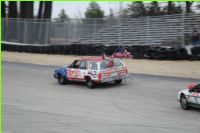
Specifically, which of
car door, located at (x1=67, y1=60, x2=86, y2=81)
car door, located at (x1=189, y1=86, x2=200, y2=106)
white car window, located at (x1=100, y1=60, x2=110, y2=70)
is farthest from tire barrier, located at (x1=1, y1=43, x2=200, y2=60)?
car door, located at (x1=189, y1=86, x2=200, y2=106)

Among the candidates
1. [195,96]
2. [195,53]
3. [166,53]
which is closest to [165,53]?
[166,53]

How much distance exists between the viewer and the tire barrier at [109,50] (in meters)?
30.2

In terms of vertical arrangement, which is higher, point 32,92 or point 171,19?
point 171,19

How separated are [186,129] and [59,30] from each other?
29.0 metres

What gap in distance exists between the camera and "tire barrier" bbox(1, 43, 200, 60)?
99.1 feet

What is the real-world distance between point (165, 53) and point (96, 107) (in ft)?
42.2

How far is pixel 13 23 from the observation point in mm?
47500

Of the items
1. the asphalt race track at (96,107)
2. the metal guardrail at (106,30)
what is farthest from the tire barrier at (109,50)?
the asphalt race track at (96,107)

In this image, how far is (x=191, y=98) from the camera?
1686 centimetres

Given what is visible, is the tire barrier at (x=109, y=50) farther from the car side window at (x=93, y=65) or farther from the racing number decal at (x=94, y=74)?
the racing number decal at (x=94, y=74)

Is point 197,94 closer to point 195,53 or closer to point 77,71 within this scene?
point 77,71

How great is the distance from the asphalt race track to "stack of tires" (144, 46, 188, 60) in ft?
13.3

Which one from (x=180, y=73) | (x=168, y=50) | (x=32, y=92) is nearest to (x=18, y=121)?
(x=32, y=92)

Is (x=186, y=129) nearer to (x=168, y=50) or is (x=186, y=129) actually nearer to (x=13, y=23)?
(x=168, y=50)
